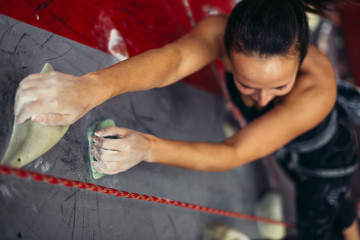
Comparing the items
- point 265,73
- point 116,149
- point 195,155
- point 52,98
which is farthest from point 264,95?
point 52,98

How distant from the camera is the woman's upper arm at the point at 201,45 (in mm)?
930

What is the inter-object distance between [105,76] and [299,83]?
48cm

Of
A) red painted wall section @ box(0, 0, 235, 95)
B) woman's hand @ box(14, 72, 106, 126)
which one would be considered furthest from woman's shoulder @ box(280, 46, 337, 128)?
woman's hand @ box(14, 72, 106, 126)

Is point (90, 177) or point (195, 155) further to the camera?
point (195, 155)

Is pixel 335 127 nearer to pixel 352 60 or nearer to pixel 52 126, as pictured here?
pixel 52 126

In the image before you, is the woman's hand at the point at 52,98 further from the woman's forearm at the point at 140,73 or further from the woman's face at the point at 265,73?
the woman's face at the point at 265,73

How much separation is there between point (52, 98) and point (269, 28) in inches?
17.5

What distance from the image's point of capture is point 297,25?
2.66 ft

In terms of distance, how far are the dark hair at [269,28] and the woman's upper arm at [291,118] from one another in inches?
4.1

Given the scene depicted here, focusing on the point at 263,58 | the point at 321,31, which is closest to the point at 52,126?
the point at 263,58

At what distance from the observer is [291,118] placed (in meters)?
0.89

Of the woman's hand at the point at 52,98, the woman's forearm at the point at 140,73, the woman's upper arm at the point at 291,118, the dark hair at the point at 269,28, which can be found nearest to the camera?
the woman's hand at the point at 52,98

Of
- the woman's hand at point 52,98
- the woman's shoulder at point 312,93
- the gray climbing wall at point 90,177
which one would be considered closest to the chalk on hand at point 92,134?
the gray climbing wall at point 90,177

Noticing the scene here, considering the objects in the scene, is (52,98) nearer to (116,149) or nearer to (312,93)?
(116,149)
